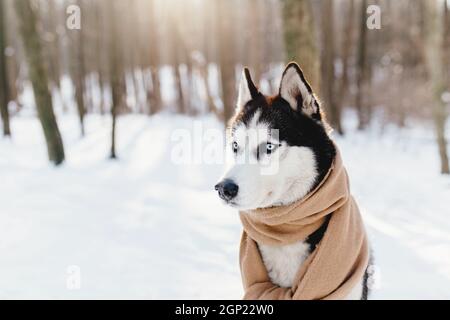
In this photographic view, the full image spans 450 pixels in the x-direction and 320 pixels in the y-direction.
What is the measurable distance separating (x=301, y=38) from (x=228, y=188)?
4.41 m

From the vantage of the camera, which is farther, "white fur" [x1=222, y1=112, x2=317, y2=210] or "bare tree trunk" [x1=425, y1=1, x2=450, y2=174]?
"bare tree trunk" [x1=425, y1=1, x2=450, y2=174]

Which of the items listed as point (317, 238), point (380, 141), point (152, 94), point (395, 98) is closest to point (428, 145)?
point (380, 141)

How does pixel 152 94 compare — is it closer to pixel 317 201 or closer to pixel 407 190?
pixel 407 190

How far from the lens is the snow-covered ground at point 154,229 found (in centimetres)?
443

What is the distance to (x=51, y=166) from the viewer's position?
403 inches

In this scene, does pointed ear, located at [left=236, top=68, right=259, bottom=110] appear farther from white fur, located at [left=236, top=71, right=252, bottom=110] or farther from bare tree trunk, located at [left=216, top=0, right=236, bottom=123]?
bare tree trunk, located at [left=216, top=0, right=236, bottom=123]

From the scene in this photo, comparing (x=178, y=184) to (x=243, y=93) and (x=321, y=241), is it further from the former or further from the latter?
(x=321, y=241)

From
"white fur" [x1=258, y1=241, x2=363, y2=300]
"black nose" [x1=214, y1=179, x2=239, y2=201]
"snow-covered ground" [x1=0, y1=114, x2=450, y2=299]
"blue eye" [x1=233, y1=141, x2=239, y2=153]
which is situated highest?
"blue eye" [x1=233, y1=141, x2=239, y2=153]

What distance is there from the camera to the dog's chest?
105 inches

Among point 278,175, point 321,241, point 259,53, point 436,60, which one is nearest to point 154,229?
point 321,241

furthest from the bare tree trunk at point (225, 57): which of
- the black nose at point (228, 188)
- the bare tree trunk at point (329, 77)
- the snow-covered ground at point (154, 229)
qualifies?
the black nose at point (228, 188)

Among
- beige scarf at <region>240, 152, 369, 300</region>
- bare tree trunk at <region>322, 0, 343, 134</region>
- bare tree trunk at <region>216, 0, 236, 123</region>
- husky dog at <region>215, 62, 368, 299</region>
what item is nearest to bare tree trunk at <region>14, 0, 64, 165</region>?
bare tree trunk at <region>216, 0, 236, 123</region>

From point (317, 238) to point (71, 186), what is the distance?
21.8 feet

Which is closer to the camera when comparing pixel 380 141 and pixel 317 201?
pixel 317 201
